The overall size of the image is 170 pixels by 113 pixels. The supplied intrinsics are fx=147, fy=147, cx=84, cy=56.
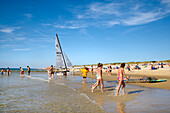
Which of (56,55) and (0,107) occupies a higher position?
(56,55)

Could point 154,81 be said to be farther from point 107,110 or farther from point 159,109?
point 107,110

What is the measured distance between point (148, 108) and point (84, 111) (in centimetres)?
257

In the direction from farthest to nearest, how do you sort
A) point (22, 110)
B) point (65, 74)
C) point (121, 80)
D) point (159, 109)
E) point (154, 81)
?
point (65, 74), point (154, 81), point (121, 80), point (22, 110), point (159, 109)

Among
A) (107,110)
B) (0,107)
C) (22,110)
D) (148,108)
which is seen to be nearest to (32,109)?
(22,110)

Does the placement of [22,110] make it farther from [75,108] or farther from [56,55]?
[56,55]

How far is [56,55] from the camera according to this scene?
32344 mm

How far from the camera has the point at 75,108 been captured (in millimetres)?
6297

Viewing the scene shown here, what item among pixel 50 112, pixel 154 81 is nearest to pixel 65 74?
pixel 154 81

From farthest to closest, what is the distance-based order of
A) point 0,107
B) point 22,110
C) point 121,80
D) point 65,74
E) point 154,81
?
point 65,74
point 154,81
point 121,80
point 0,107
point 22,110

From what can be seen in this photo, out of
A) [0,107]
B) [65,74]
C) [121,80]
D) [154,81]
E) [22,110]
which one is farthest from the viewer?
[65,74]

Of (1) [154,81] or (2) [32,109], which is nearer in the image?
(2) [32,109]

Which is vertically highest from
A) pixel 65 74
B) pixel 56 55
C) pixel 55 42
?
pixel 55 42

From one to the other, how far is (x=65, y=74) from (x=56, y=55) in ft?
15.9

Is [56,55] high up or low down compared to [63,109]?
up
